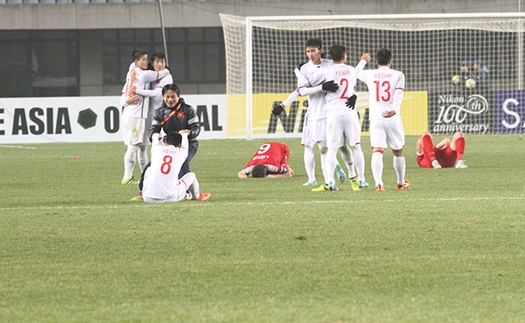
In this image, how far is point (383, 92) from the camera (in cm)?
1219

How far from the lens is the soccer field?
5.62 meters

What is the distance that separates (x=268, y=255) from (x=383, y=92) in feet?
17.0

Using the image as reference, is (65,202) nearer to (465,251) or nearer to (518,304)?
(465,251)

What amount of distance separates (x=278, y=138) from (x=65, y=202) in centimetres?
1548

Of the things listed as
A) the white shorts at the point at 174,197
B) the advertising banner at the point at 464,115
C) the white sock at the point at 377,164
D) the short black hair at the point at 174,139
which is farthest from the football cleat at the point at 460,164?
the advertising banner at the point at 464,115

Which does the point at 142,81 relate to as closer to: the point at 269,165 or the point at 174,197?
the point at 269,165

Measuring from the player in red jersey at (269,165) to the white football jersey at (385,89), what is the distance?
10.9 ft

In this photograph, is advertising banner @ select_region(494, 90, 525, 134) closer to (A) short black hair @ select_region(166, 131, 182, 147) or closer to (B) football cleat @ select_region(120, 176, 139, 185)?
(B) football cleat @ select_region(120, 176, 139, 185)

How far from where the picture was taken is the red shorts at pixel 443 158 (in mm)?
17281

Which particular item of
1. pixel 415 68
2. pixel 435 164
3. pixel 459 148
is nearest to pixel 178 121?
pixel 435 164

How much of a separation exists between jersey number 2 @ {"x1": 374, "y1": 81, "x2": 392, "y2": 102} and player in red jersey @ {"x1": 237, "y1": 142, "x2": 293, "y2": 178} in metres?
3.43

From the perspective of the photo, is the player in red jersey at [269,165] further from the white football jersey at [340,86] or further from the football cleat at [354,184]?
the white football jersey at [340,86]

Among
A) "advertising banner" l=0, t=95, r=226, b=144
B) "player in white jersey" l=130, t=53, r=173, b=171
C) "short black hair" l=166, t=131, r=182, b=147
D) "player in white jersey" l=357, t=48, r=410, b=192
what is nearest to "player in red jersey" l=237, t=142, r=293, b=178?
"player in white jersey" l=130, t=53, r=173, b=171

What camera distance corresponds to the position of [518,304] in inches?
222
